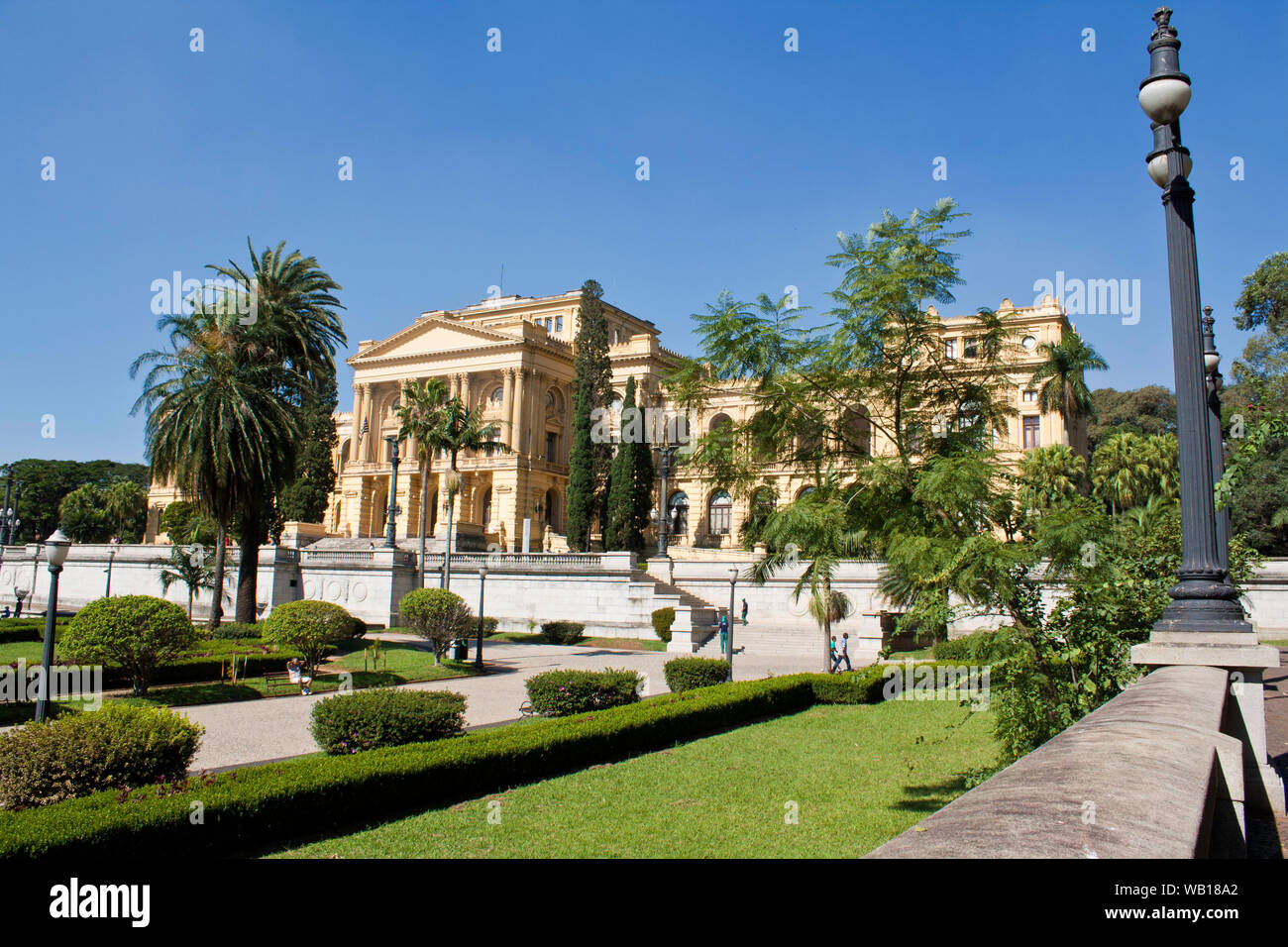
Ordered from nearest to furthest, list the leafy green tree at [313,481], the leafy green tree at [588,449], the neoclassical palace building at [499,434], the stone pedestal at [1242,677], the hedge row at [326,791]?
the stone pedestal at [1242,677]
the hedge row at [326,791]
the leafy green tree at [588,449]
the leafy green tree at [313,481]
the neoclassical palace building at [499,434]

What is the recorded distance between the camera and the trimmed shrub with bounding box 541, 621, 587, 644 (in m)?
37.4

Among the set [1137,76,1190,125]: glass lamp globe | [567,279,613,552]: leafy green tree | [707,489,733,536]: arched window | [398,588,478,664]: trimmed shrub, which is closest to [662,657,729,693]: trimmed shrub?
[398,588,478,664]: trimmed shrub

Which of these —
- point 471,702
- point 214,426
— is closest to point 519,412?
point 214,426

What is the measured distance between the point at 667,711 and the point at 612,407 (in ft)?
159

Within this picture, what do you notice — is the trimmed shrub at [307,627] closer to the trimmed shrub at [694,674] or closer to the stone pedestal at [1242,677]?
the trimmed shrub at [694,674]

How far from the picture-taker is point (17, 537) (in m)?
97.2

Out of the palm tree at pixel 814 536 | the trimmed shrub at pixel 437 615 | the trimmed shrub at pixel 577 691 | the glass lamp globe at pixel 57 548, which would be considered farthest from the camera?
the trimmed shrub at pixel 437 615

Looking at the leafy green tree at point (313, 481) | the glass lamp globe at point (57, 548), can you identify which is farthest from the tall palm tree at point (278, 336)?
the leafy green tree at point (313, 481)

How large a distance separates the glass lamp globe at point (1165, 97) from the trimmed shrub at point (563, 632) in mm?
32498

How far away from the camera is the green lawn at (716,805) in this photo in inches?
326

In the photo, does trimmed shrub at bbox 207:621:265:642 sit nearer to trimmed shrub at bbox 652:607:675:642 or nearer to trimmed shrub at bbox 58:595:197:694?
trimmed shrub at bbox 58:595:197:694

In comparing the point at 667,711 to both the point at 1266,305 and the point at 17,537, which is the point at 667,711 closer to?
the point at 1266,305

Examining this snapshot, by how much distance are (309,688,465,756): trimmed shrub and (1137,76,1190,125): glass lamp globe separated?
38.0ft
